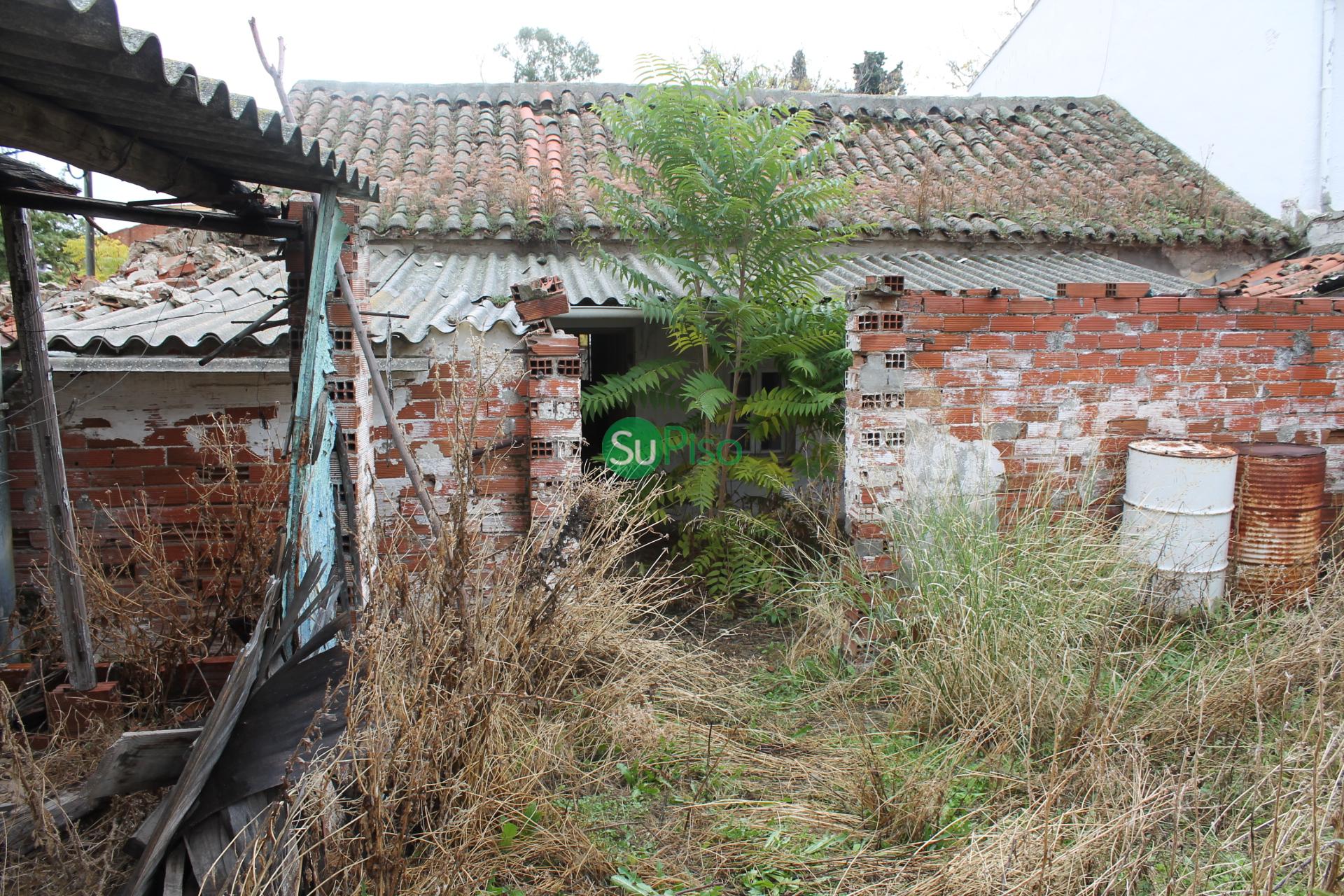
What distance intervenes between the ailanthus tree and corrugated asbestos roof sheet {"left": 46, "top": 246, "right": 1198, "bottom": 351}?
656 mm

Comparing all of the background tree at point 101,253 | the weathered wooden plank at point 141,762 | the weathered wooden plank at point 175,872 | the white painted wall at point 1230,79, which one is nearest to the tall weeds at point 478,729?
the weathered wooden plank at point 175,872

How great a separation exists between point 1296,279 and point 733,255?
5.28 m

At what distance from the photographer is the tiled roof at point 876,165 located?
7500 millimetres

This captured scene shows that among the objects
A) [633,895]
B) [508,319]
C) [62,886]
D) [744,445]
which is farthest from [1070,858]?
[744,445]

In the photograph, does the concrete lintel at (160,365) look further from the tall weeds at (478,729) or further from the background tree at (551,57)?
the background tree at (551,57)

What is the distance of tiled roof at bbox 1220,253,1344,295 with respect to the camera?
6.65 metres

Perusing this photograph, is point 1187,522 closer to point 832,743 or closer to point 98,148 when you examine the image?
point 832,743

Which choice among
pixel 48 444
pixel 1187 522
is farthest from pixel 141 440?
pixel 1187 522

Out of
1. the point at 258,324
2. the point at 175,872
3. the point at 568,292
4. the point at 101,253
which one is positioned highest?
the point at 101,253

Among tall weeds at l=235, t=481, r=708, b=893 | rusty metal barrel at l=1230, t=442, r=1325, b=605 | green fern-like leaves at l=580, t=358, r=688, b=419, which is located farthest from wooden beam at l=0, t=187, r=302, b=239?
rusty metal barrel at l=1230, t=442, r=1325, b=605

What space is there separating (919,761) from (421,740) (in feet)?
6.16

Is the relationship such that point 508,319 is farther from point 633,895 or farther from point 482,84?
point 482,84

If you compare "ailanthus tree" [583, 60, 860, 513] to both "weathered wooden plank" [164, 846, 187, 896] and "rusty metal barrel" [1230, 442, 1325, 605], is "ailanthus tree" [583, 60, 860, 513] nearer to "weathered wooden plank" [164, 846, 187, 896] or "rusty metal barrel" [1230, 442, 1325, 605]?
"rusty metal barrel" [1230, 442, 1325, 605]

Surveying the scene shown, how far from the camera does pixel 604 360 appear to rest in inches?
358
